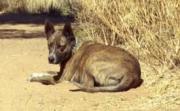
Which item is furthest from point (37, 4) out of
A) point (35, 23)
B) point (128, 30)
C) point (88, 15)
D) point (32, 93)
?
point (32, 93)

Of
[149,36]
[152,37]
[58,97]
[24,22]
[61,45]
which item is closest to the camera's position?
[58,97]

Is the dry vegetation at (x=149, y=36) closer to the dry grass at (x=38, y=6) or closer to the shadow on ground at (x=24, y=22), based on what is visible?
the shadow on ground at (x=24, y=22)

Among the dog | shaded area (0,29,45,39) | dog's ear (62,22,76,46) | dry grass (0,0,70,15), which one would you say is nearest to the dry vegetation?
the dog

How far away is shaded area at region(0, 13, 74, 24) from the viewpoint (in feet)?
74.4

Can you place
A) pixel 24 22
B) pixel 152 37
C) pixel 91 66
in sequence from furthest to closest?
pixel 24 22 < pixel 152 37 < pixel 91 66

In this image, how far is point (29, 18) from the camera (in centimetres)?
2377

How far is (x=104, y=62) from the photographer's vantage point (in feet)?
33.7

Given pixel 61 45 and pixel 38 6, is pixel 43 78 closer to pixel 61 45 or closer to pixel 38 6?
pixel 61 45

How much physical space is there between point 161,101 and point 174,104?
0.24 m

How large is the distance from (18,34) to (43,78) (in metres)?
8.59

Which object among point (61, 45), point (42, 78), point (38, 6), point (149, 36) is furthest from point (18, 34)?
point (149, 36)

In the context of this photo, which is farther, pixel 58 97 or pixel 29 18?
pixel 29 18

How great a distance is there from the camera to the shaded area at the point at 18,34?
18.8 meters

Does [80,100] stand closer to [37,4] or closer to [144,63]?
[144,63]
